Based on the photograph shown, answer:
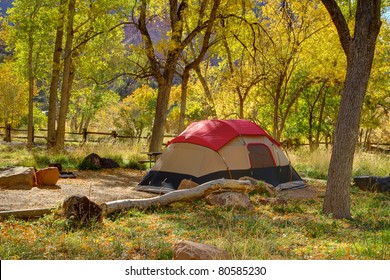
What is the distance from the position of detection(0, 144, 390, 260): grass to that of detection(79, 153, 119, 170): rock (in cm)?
693

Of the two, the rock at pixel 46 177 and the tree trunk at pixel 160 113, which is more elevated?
the tree trunk at pixel 160 113

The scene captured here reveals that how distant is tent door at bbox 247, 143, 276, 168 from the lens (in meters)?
12.6

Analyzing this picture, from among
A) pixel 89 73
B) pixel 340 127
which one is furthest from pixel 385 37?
pixel 340 127

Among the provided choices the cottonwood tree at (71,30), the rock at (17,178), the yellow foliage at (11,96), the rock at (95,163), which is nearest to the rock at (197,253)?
the rock at (17,178)

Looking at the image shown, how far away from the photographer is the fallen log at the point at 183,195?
8352 millimetres

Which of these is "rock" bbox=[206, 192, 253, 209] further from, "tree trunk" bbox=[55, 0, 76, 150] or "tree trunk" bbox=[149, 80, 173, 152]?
"tree trunk" bbox=[55, 0, 76, 150]

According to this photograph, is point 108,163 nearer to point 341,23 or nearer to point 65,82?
point 65,82

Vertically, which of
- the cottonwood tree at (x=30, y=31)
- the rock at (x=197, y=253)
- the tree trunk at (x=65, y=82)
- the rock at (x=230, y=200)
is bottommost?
the rock at (x=230, y=200)

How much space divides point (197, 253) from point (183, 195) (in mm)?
4921

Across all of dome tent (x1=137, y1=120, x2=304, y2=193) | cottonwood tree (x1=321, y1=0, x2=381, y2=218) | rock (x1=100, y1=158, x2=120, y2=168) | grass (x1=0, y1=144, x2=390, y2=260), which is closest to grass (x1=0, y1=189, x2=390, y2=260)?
grass (x1=0, y1=144, x2=390, y2=260)

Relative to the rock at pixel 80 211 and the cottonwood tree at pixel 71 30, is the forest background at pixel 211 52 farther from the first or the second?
the rock at pixel 80 211

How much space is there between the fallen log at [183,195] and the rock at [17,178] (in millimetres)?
3691

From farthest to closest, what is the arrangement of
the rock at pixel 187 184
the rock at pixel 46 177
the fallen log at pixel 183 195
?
the rock at pixel 46 177, the rock at pixel 187 184, the fallen log at pixel 183 195
